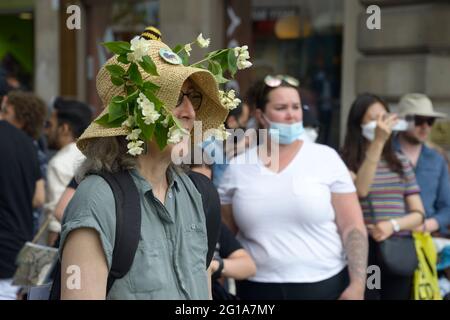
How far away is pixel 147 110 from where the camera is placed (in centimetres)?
246

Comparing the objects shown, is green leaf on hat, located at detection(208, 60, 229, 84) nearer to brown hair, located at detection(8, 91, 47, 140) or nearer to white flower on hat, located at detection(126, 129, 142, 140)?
white flower on hat, located at detection(126, 129, 142, 140)

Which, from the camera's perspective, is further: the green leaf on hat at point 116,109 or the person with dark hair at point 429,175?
the person with dark hair at point 429,175

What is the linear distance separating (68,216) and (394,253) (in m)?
2.86

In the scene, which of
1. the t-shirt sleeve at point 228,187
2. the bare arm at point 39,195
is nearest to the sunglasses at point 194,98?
the t-shirt sleeve at point 228,187

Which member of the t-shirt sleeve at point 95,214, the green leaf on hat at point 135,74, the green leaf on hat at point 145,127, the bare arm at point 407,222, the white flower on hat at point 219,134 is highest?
the green leaf on hat at point 135,74

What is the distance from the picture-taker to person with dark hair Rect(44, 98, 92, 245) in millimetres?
5676

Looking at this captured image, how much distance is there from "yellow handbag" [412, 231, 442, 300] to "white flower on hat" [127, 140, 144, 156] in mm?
2935

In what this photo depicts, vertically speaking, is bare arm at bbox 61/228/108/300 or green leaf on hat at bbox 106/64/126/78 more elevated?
green leaf on hat at bbox 106/64/126/78

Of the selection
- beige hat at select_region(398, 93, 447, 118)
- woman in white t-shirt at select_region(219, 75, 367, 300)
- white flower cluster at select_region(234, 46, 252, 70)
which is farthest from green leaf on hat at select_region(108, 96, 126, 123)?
beige hat at select_region(398, 93, 447, 118)

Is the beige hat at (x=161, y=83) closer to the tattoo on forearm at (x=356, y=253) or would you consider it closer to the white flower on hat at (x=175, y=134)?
the white flower on hat at (x=175, y=134)

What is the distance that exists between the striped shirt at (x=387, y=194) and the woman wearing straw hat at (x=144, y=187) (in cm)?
244

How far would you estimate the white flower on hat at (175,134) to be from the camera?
251cm
